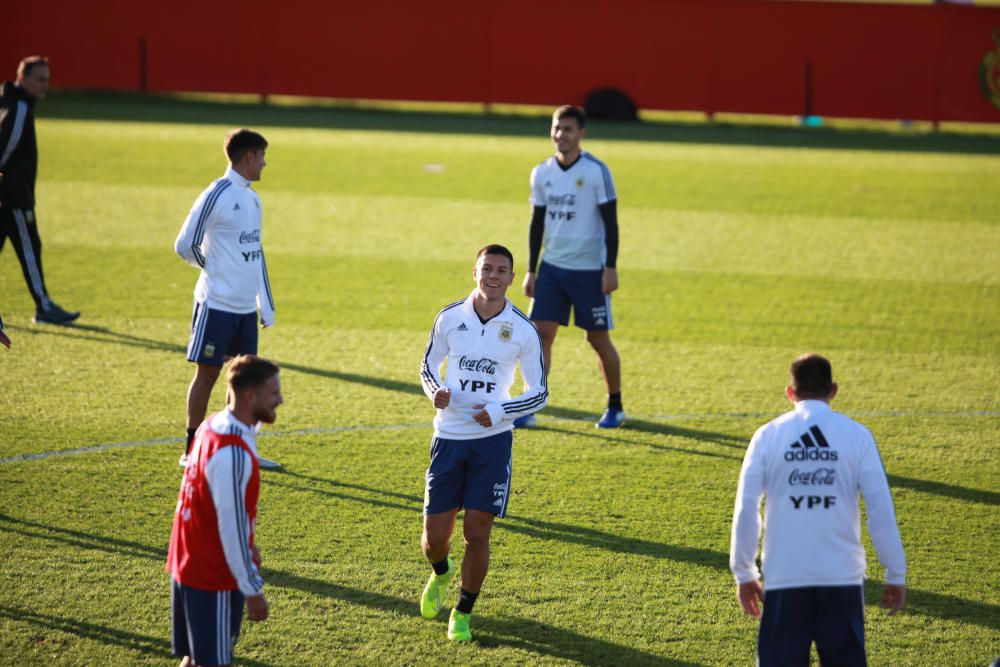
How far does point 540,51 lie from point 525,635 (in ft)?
72.8

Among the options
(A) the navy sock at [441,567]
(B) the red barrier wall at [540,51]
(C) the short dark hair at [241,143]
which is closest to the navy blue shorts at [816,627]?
(A) the navy sock at [441,567]

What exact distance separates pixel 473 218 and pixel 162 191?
4894 mm

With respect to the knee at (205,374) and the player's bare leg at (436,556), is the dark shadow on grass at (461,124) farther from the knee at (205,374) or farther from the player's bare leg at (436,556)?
the player's bare leg at (436,556)

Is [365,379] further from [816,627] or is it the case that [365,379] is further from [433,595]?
[816,627]

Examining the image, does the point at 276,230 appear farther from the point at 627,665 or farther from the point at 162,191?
the point at 627,665

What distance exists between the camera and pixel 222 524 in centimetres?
441

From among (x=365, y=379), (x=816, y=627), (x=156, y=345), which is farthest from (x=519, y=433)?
(x=816, y=627)

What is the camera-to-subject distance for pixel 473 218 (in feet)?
55.5

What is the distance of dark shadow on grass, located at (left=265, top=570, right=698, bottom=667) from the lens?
5.73m

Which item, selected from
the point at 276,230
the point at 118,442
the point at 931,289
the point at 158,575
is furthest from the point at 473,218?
the point at 158,575

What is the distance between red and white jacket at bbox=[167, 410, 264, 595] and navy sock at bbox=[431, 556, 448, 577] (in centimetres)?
164

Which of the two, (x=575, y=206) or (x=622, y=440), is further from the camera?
(x=575, y=206)

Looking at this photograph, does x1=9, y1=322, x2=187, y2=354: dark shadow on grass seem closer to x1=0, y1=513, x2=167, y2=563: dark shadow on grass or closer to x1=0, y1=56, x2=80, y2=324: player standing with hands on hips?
x1=0, y1=56, x2=80, y2=324: player standing with hands on hips

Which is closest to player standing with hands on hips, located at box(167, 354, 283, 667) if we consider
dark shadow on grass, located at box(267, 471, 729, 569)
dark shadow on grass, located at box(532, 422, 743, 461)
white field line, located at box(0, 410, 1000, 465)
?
dark shadow on grass, located at box(267, 471, 729, 569)
